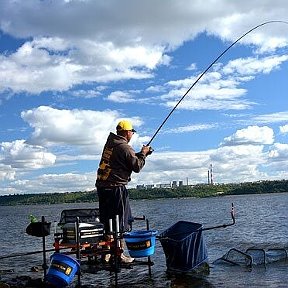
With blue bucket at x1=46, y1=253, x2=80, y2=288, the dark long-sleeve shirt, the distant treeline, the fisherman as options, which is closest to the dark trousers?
the fisherman

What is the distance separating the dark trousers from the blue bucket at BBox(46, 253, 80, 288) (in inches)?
53.3

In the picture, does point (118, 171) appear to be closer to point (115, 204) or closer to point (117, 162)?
point (117, 162)

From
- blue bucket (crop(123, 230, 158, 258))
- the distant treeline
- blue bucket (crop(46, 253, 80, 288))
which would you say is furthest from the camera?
the distant treeline

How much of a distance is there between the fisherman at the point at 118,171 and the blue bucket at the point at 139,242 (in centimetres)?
36

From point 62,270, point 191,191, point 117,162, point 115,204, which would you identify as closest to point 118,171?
point 117,162

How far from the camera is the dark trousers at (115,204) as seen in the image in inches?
371

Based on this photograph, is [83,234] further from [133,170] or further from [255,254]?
[255,254]

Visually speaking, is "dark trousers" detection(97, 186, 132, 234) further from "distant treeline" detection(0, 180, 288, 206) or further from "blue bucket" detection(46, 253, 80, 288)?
"distant treeline" detection(0, 180, 288, 206)

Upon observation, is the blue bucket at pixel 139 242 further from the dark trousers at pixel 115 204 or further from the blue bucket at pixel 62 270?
the blue bucket at pixel 62 270

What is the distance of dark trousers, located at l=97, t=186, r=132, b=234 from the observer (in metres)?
9.41

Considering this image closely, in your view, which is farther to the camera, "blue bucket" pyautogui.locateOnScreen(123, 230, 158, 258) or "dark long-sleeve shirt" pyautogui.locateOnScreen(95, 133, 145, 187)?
"dark long-sleeve shirt" pyautogui.locateOnScreen(95, 133, 145, 187)

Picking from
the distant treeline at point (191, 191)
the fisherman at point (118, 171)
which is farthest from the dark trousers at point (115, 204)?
the distant treeline at point (191, 191)

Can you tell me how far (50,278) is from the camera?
26.9 feet

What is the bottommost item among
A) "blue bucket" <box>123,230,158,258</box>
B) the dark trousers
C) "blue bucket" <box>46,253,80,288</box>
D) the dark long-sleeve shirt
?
"blue bucket" <box>46,253,80,288</box>
